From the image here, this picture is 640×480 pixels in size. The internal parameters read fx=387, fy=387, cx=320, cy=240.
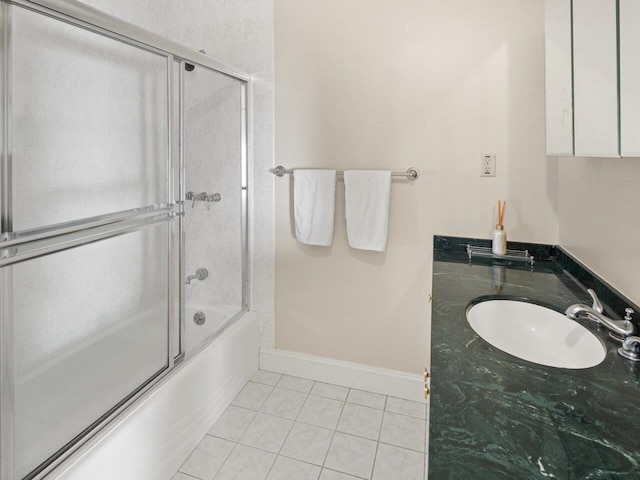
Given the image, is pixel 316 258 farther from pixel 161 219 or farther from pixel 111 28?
pixel 111 28

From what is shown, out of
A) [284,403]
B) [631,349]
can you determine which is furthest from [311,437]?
[631,349]

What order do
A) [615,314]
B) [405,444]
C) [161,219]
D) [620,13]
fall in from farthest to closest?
1. [405,444]
2. [161,219]
3. [615,314]
4. [620,13]

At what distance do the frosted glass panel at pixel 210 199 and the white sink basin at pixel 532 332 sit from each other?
131 centimetres

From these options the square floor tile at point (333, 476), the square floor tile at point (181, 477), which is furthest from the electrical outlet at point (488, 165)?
the square floor tile at point (181, 477)

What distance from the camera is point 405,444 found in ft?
5.84

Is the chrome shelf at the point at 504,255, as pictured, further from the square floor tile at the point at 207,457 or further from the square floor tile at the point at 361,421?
the square floor tile at the point at 207,457

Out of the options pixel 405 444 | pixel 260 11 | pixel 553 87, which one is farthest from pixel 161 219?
pixel 553 87

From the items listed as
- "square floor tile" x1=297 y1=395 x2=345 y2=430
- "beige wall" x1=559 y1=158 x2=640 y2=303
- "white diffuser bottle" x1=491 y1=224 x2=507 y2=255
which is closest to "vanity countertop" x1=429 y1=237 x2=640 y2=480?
"beige wall" x1=559 y1=158 x2=640 y2=303

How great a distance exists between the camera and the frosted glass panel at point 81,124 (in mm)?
1206

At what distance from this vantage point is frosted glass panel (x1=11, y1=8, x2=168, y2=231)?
121 centimetres

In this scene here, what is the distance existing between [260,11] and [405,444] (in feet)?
7.77

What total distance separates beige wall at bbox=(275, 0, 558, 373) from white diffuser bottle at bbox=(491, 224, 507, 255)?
11cm

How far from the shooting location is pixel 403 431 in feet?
6.13

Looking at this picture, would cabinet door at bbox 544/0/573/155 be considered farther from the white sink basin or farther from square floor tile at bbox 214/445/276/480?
square floor tile at bbox 214/445/276/480
